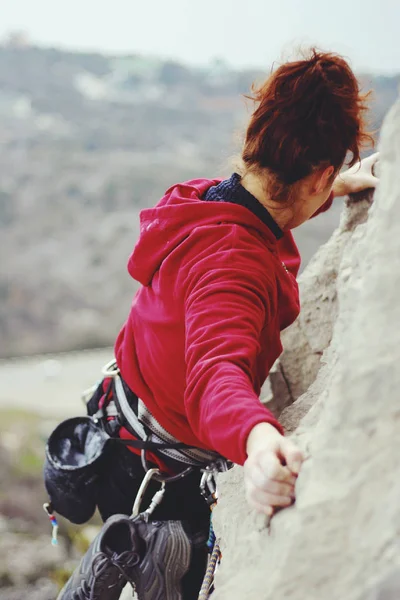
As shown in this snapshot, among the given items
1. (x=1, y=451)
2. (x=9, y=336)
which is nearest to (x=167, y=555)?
(x=1, y=451)

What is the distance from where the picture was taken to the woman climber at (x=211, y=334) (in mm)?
599

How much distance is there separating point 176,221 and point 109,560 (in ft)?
1.57

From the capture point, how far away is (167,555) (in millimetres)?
939

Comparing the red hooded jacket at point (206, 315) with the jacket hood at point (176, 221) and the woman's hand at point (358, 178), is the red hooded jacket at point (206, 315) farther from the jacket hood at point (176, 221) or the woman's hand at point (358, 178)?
the woman's hand at point (358, 178)

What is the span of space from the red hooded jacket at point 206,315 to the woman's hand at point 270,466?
1 cm

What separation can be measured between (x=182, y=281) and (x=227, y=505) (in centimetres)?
28

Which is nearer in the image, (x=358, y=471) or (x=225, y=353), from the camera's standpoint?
(x=358, y=471)

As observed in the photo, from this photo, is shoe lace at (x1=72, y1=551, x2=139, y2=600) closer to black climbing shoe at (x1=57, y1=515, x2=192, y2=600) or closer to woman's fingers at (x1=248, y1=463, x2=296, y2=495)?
black climbing shoe at (x1=57, y1=515, x2=192, y2=600)

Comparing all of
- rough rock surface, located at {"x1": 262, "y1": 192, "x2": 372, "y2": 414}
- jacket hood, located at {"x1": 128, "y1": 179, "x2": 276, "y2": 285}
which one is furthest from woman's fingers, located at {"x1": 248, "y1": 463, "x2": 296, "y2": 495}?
rough rock surface, located at {"x1": 262, "y1": 192, "x2": 372, "y2": 414}

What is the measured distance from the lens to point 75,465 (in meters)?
1.07

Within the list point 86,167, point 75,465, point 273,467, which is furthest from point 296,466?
point 86,167

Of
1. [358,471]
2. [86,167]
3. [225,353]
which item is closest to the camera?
[358,471]

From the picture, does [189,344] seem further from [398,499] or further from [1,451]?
[1,451]

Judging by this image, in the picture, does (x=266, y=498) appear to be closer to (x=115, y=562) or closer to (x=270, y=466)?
(x=270, y=466)
